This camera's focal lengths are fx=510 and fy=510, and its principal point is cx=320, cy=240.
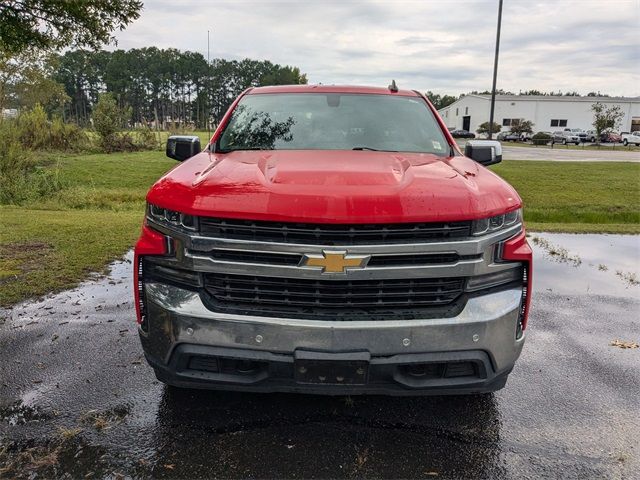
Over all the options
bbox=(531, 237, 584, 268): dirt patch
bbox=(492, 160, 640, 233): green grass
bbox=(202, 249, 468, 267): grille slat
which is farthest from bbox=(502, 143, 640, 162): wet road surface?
bbox=(202, 249, 468, 267): grille slat

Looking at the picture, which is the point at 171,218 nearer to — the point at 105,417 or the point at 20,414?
the point at 105,417

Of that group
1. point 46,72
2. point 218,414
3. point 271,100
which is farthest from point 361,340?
point 46,72

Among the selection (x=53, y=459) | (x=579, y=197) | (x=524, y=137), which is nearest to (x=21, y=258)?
(x=53, y=459)

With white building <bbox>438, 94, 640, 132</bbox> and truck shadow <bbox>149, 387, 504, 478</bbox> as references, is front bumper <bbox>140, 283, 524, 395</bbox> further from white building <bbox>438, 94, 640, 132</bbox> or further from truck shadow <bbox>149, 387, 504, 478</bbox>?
white building <bbox>438, 94, 640, 132</bbox>

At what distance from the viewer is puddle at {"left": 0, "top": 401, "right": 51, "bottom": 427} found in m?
2.87

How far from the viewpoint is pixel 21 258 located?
A: 243 inches

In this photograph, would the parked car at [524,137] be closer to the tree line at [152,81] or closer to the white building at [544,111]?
the white building at [544,111]

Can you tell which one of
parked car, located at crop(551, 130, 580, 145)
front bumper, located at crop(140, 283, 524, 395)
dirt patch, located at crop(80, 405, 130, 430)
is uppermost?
parked car, located at crop(551, 130, 580, 145)

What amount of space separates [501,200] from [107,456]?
7.77ft

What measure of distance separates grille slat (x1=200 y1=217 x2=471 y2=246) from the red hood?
0.04 metres

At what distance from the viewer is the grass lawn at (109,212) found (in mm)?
5879

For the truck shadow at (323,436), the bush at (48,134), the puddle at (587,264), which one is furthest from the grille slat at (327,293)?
the bush at (48,134)

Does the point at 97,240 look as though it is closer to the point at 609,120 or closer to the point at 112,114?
the point at 112,114

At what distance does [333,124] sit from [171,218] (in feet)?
5.75
